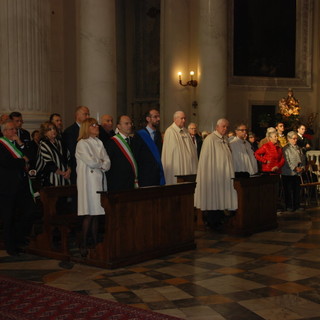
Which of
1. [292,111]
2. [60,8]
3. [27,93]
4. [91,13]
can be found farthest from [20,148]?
[292,111]

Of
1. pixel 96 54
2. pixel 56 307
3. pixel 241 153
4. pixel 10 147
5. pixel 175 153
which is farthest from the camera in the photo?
pixel 96 54

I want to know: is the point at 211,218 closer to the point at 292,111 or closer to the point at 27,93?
the point at 27,93

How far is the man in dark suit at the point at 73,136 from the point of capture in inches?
354

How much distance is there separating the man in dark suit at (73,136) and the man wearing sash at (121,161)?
3.35ft

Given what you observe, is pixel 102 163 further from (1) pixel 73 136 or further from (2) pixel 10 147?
(1) pixel 73 136

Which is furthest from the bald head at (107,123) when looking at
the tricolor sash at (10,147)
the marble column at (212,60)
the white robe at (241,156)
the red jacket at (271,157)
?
the marble column at (212,60)

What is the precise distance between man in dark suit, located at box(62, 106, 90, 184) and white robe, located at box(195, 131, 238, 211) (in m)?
2.17

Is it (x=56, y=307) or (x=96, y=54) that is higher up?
(x=96, y=54)

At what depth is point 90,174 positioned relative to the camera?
7.57m

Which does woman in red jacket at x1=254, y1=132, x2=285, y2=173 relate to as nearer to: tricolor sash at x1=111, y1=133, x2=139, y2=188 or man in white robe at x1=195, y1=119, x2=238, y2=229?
man in white robe at x1=195, y1=119, x2=238, y2=229

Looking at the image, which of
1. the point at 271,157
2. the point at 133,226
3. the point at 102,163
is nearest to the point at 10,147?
the point at 102,163

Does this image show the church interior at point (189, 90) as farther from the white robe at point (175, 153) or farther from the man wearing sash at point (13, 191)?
the white robe at point (175, 153)

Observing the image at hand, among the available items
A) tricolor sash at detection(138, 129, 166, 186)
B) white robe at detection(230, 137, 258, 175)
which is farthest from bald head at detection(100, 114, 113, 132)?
white robe at detection(230, 137, 258, 175)

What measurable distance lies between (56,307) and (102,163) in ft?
7.65
